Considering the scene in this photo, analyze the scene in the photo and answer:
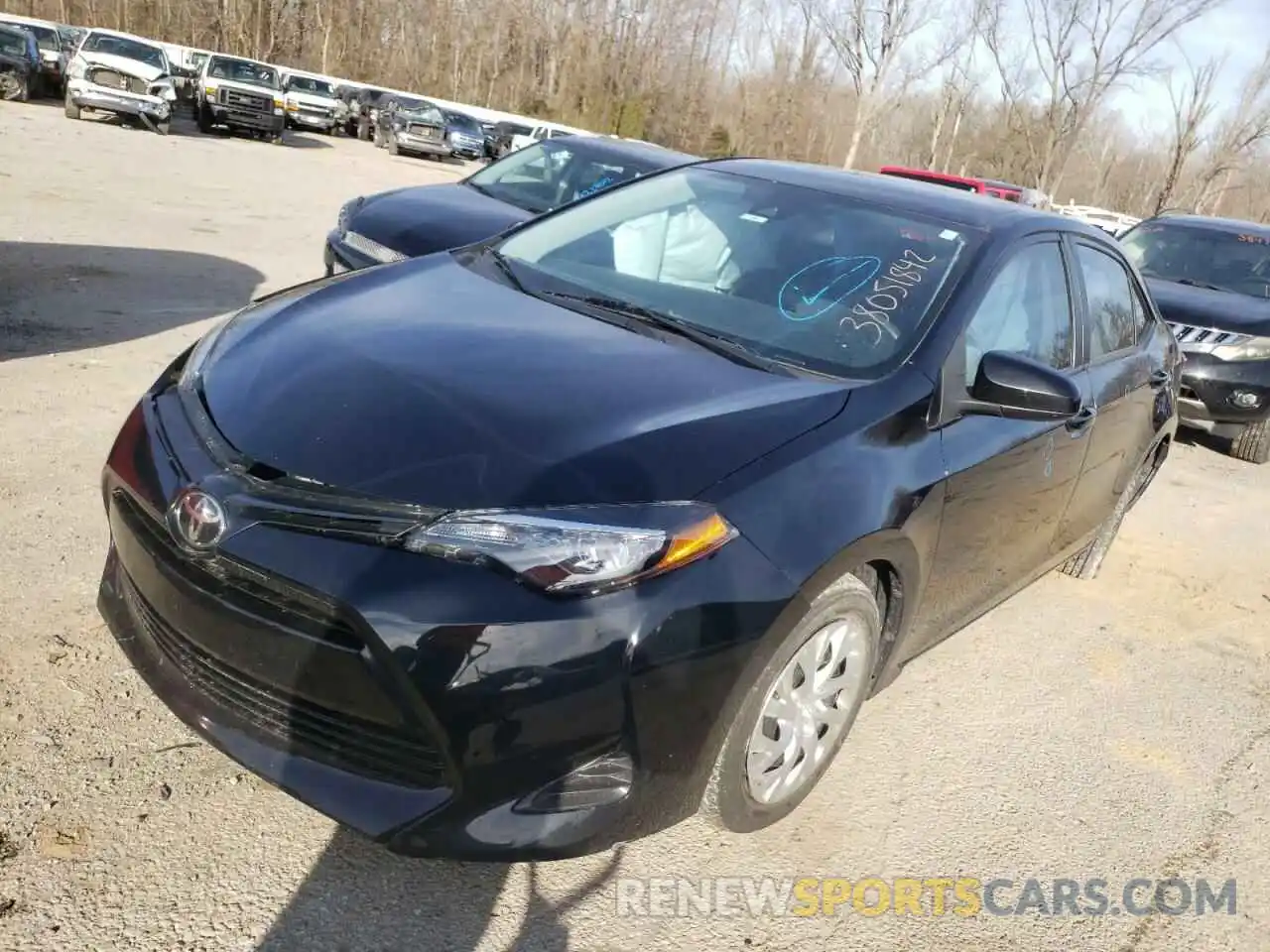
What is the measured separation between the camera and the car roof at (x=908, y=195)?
344cm

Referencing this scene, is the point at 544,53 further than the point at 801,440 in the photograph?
Yes

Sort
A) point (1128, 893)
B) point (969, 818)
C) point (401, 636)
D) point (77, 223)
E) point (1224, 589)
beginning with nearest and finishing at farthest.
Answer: point (401, 636)
point (1128, 893)
point (969, 818)
point (1224, 589)
point (77, 223)

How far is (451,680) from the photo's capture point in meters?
1.94

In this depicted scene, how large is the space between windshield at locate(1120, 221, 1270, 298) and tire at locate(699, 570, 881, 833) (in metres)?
7.01

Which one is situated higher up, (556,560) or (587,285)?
(587,285)

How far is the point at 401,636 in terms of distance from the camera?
194 centimetres

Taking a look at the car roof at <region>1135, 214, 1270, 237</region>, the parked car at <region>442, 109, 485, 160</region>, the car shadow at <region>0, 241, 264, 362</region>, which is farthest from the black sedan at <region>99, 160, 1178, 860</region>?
the parked car at <region>442, 109, 485, 160</region>

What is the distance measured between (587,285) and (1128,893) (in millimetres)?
2389

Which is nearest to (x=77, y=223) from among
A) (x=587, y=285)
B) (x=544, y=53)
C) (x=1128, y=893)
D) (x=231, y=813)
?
(x=587, y=285)

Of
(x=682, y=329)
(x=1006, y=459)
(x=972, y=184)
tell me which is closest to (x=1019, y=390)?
(x=1006, y=459)

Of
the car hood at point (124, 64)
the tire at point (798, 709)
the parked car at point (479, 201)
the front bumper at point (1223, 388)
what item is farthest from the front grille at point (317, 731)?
the car hood at point (124, 64)

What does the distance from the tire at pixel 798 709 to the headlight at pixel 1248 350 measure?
6025 mm

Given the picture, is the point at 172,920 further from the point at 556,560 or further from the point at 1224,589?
the point at 1224,589

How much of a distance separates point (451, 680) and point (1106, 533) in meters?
3.88
